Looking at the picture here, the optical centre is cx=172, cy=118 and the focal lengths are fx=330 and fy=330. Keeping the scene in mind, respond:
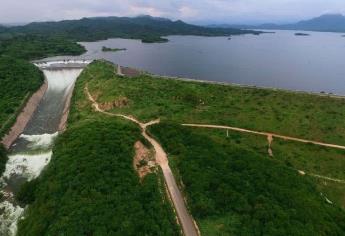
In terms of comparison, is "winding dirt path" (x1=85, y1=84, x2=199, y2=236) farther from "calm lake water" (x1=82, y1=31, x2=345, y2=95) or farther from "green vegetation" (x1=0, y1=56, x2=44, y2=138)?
"calm lake water" (x1=82, y1=31, x2=345, y2=95)

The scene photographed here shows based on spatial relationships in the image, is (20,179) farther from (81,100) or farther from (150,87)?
(150,87)

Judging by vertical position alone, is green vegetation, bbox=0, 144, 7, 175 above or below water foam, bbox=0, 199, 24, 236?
above

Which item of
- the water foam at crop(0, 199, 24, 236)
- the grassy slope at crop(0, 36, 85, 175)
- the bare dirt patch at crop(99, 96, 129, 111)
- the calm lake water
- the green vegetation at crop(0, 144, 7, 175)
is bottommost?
the calm lake water

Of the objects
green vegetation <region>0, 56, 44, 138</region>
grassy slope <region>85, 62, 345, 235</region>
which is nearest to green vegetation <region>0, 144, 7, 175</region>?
green vegetation <region>0, 56, 44, 138</region>

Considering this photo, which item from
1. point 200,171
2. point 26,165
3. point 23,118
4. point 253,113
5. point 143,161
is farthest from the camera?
point 23,118

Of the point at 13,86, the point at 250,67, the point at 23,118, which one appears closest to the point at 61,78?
the point at 13,86

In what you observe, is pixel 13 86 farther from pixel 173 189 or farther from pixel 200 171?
pixel 200 171

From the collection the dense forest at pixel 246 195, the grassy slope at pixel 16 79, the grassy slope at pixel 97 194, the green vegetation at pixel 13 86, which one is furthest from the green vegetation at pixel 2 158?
the dense forest at pixel 246 195
